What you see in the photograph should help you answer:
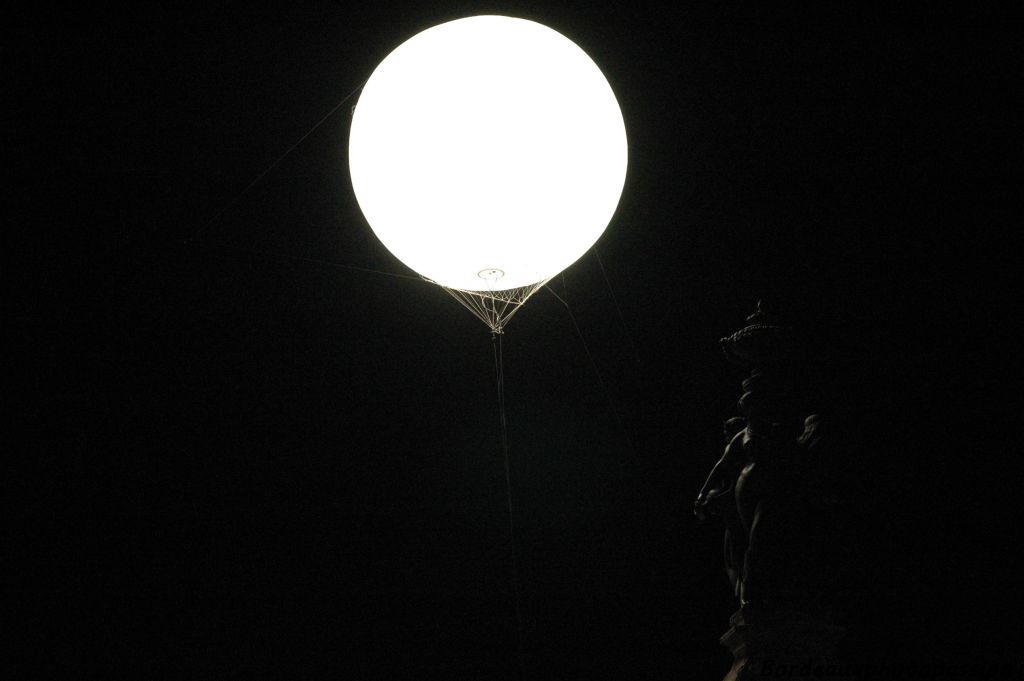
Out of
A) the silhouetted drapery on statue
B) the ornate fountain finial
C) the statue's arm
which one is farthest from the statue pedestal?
the ornate fountain finial

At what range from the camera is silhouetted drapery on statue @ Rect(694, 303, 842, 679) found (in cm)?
483

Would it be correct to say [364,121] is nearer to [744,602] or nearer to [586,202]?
[586,202]

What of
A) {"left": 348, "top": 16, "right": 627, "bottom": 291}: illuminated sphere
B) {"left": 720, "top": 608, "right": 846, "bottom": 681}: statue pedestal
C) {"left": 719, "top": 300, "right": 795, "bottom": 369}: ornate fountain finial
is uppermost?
{"left": 348, "top": 16, "right": 627, "bottom": 291}: illuminated sphere

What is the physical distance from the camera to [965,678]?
632 cm

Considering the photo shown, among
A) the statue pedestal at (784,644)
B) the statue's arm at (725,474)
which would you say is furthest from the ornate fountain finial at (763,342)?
the statue pedestal at (784,644)

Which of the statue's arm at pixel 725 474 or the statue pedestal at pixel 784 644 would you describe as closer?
the statue pedestal at pixel 784 644

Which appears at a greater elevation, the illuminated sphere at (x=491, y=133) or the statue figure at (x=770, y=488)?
the illuminated sphere at (x=491, y=133)

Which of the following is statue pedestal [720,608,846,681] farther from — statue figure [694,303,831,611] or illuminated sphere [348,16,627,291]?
illuminated sphere [348,16,627,291]

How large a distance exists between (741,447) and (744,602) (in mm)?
880

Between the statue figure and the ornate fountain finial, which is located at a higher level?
the ornate fountain finial

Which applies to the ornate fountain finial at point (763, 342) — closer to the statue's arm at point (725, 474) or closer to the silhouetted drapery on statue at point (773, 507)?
the silhouetted drapery on statue at point (773, 507)

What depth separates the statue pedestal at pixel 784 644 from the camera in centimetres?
474

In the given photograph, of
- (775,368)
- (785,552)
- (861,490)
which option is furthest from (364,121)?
(861,490)

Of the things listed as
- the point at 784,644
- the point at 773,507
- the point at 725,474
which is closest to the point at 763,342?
the point at 725,474
